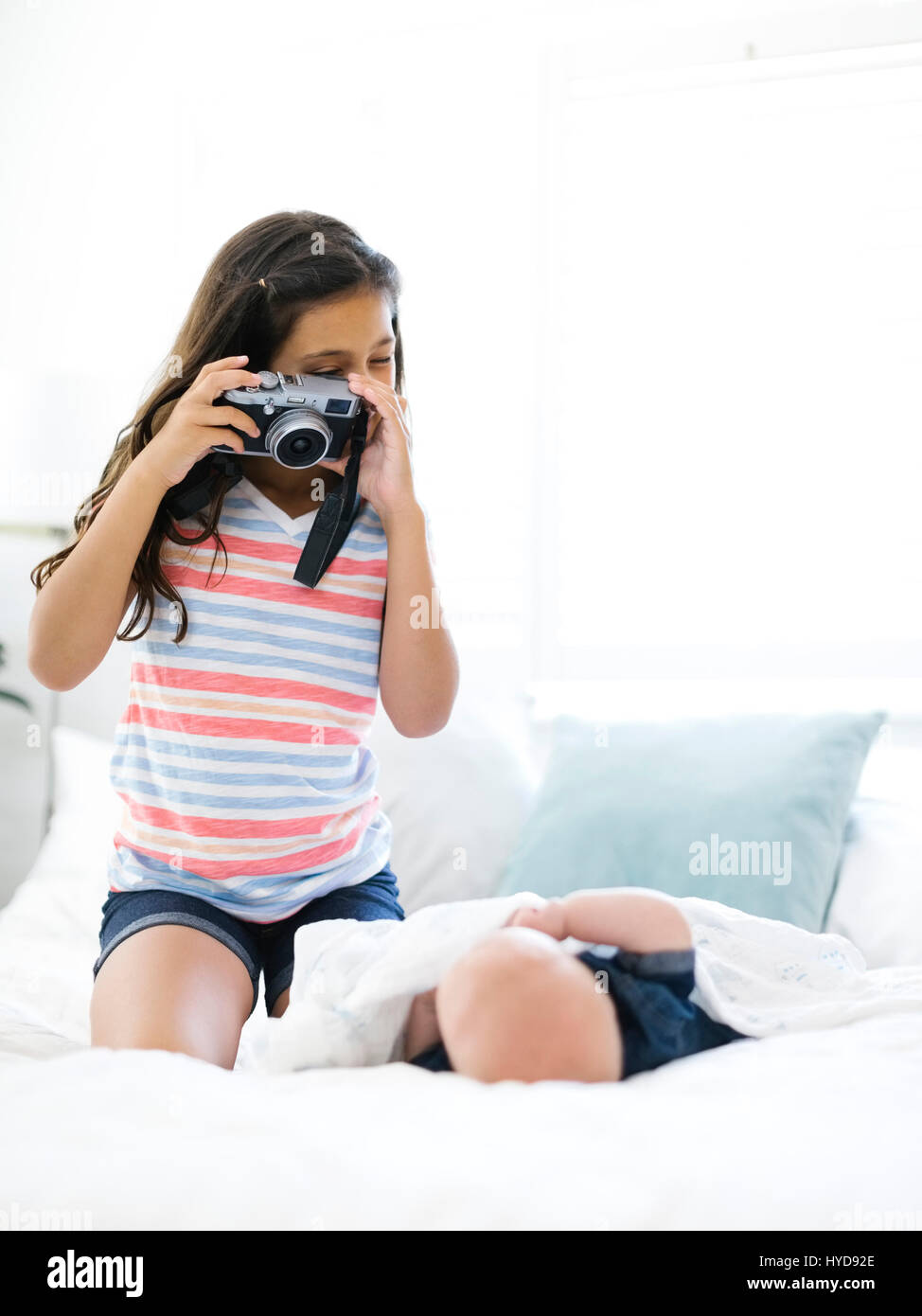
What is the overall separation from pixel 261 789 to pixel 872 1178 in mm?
650

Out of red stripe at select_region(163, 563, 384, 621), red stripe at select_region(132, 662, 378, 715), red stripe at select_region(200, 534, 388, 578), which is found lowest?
red stripe at select_region(132, 662, 378, 715)

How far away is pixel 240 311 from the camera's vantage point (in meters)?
1.11

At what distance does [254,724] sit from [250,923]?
188 millimetres

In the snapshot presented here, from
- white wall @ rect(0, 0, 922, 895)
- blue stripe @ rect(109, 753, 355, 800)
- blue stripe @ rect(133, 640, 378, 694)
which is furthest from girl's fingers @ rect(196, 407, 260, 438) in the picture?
white wall @ rect(0, 0, 922, 895)

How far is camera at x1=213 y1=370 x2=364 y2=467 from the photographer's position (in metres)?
1.03

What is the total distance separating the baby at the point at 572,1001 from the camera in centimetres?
72

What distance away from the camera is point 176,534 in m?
1.12

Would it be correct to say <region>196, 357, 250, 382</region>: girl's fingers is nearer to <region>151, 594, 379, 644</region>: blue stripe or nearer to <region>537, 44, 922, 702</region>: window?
<region>151, 594, 379, 644</region>: blue stripe

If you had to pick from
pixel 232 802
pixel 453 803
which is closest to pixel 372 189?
pixel 453 803

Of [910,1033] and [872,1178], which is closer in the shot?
[872,1178]

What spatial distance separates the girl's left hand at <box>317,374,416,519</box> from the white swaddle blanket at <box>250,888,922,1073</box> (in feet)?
1.38

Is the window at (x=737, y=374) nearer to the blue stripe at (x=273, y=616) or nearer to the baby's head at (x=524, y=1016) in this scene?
the blue stripe at (x=273, y=616)

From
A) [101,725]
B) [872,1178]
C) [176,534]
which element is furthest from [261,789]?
[101,725]
